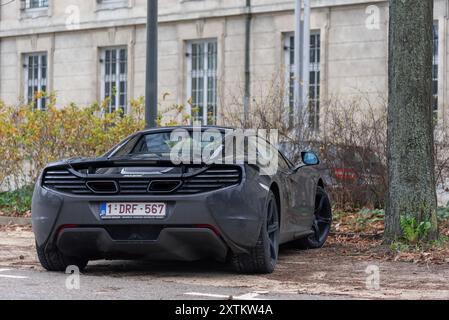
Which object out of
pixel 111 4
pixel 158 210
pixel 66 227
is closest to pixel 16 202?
pixel 66 227

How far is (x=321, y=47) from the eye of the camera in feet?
95.7

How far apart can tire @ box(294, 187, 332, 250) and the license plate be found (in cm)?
331

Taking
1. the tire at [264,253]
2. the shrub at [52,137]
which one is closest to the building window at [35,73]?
the shrub at [52,137]

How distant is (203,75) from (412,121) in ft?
71.8

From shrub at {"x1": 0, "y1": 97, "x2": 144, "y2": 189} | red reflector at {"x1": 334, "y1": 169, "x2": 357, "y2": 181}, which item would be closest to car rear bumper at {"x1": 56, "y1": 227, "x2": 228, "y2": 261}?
red reflector at {"x1": 334, "y1": 169, "x2": 357, "y2": 181}

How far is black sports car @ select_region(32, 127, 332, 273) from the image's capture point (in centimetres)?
817

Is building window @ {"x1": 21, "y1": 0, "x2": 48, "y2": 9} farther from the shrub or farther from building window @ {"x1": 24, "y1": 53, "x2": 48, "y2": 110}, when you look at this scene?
the shrub

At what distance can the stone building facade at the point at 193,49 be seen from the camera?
2836 centimetres

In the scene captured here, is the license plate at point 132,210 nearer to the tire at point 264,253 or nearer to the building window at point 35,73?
the tire at point 264,253

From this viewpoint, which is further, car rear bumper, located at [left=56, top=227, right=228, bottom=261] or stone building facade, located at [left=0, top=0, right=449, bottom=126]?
stone building facade, located at [left=0, top=0, right=449, bottom=126]

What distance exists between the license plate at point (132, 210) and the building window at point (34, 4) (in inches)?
1125

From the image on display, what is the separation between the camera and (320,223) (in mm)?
11602

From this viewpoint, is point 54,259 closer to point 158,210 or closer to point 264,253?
point 158,210
